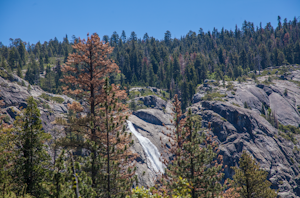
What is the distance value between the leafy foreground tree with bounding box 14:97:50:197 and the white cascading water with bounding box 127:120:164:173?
53137 mm

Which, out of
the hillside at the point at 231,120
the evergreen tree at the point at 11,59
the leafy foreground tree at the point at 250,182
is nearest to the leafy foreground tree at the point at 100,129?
the leafy foreground tree at the point at 250,182

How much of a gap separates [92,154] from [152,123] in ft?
242

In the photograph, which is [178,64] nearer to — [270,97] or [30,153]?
[270,97]

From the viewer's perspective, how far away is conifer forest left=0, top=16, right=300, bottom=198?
12633 millimetres

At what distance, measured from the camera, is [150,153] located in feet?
228

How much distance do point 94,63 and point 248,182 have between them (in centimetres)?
2246

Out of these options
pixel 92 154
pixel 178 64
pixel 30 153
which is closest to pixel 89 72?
pixel 92 154

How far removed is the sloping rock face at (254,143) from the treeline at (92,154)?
6033 centimetres

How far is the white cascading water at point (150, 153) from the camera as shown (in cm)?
6491

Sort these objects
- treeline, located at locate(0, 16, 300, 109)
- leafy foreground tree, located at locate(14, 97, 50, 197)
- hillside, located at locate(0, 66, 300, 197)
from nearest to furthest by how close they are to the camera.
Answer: leafy foreground tree, located at locate(14, 97, 50, 197)
hillside, located at locate(0, 66, 300, 197)
treeline, located at locate(0, 16, 300, 109)

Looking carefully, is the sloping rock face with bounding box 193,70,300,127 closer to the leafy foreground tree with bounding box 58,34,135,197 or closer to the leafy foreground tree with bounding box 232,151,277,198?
the leafy foreground tree with bounding box 232,151,277,198

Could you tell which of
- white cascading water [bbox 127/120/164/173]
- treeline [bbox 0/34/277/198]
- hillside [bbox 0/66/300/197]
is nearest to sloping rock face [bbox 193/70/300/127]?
hillside [bbox 0/66/300/197]

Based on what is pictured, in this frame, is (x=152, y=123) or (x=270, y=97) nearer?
(x=152, y=123)

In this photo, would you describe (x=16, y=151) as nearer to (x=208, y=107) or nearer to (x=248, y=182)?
(x=248, y=182)
